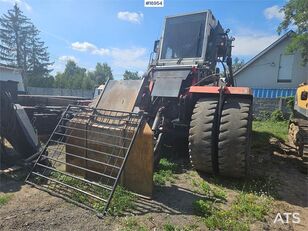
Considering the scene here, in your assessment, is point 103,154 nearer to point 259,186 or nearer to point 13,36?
point 259,186

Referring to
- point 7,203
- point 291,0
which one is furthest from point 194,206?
point 291,0

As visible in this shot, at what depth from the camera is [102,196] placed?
152 inches

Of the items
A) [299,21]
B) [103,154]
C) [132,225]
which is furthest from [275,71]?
[132,225]

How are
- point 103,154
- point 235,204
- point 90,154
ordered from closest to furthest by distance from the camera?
point 235,204
point 103,154
point 90,154

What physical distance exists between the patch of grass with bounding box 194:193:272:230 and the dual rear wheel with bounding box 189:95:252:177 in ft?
1.73

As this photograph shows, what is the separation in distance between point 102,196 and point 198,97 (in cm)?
236

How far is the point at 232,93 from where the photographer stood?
15.3 feet

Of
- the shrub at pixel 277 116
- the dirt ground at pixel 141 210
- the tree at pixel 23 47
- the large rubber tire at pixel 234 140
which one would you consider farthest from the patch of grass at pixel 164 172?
the tree at pixel 23 47

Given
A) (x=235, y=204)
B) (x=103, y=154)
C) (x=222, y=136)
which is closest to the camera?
(x=235, y=204)

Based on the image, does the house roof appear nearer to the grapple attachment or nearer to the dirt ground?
the dirt ground

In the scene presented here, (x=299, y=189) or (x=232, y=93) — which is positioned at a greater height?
(x=232, y=93)

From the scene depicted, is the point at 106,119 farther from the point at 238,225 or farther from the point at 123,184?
the point at 238,225

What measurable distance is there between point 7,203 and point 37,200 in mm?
326

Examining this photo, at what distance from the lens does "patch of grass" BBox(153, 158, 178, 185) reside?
451 cm
